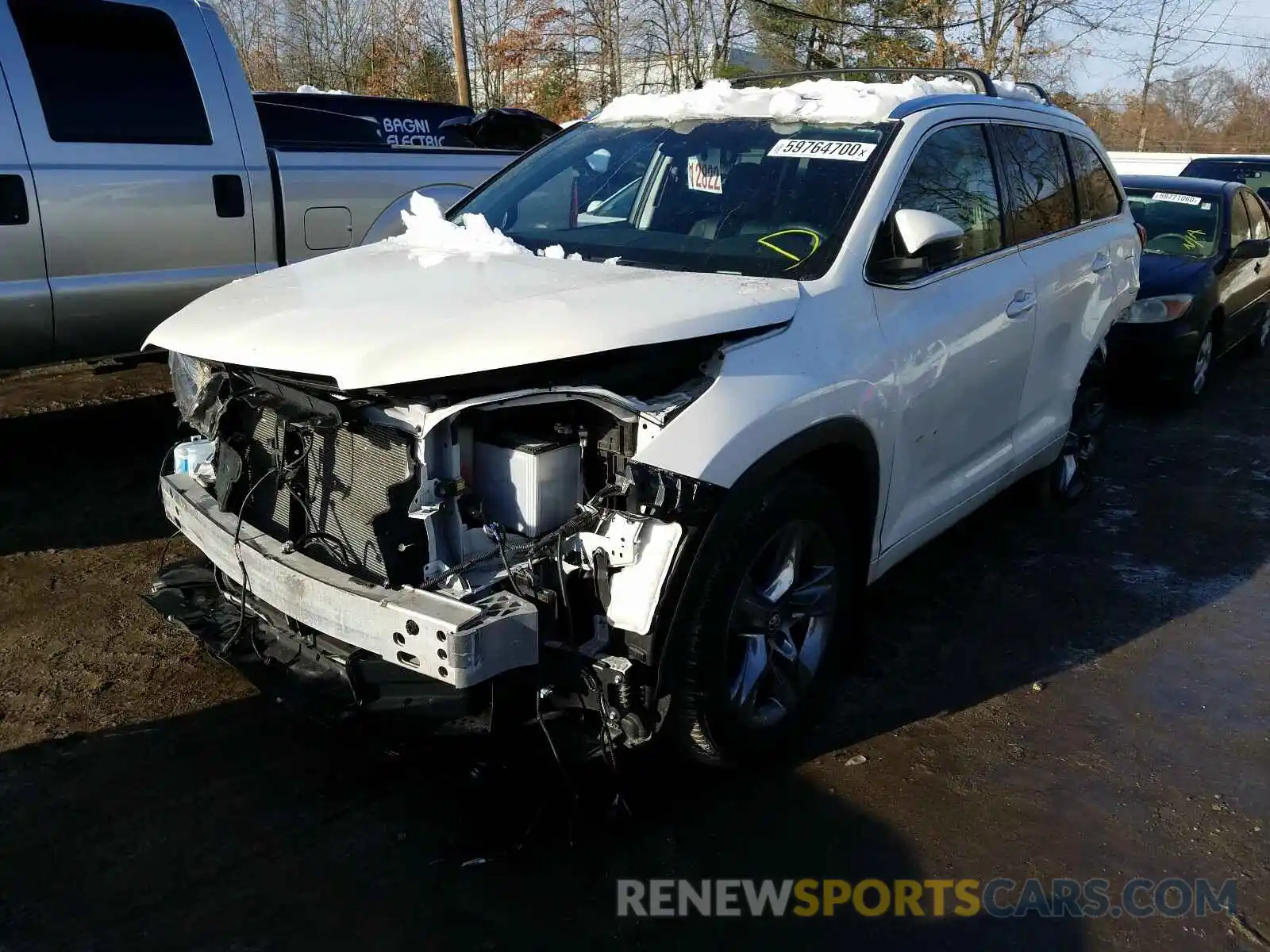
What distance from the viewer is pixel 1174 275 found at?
306 inches

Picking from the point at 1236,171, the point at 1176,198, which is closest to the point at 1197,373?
the point at 1176,198

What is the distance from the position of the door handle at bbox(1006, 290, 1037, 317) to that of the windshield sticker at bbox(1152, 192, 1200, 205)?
17.6 ft

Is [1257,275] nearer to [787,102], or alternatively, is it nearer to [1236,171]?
[787,102]

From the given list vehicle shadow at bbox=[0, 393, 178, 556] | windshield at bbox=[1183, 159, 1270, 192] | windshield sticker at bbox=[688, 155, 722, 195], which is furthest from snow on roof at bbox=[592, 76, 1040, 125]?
windshield at bbox=[1183, 159, 1270, 192]

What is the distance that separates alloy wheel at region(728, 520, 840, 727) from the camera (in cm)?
310

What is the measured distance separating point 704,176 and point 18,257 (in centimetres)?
325

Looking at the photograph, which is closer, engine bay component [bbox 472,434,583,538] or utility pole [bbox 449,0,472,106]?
engine bay component [bbox 472,434,583,538]

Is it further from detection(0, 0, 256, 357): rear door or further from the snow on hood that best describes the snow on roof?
detection(0, 0, 256, 357): rear door

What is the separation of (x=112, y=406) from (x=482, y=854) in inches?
201

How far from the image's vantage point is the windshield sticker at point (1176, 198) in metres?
8.66

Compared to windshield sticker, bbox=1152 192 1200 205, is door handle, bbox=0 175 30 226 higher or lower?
higher

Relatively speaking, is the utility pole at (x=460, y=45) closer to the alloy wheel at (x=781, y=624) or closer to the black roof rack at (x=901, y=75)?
the black roof rack at (x=901, y=75)

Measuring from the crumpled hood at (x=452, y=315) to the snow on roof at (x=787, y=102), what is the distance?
1046mm

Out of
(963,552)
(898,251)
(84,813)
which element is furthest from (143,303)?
(963,552)
